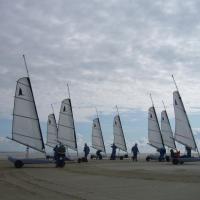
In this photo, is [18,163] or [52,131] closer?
[18,163]

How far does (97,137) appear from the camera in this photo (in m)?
55.5

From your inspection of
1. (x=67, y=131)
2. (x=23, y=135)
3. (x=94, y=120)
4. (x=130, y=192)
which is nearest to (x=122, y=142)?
(x=94, y=120)

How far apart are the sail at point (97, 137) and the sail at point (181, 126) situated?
18796 mm

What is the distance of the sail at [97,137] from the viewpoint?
179 ft

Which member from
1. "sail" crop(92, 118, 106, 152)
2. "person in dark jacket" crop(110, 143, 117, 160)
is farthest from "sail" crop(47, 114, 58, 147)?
"person in dark jacket" crop(110, 143, 117, 160)

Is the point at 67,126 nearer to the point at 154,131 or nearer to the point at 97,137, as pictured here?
the point at 154,131

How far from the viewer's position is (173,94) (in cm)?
3738

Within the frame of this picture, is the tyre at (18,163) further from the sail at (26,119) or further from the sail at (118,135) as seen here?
the sail at (118,135)

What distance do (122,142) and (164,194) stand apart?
139ft

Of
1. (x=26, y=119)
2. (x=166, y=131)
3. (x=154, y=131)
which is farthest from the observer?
(x=166, y=131)

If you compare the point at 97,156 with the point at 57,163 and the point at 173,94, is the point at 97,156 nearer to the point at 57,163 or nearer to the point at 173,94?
the point at 173,94

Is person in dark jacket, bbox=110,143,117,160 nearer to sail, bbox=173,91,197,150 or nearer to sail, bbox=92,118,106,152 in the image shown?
sail, bbox=92,118,106,152

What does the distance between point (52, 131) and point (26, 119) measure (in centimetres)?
2416

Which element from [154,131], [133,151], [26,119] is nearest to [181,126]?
[133,151]
